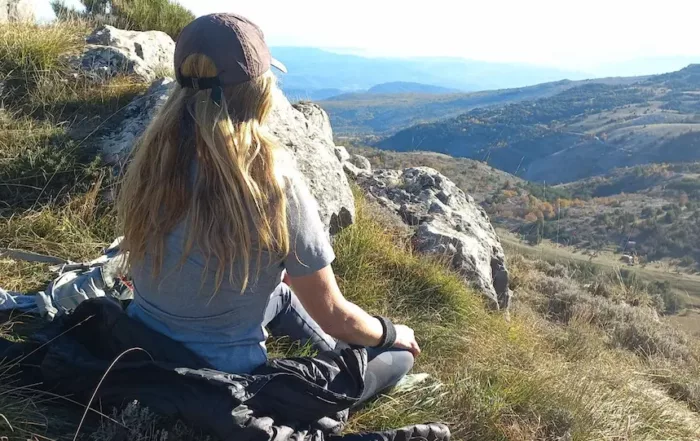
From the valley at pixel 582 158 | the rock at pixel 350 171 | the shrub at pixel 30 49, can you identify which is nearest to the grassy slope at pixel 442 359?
the shrub at pixel 30 49

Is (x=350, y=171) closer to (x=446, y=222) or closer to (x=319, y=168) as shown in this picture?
(x=446, y=222)

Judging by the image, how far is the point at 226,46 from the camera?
1.90 metres

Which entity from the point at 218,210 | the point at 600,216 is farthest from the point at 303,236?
the point at 600,216

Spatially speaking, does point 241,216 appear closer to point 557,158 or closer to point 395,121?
point 557,158

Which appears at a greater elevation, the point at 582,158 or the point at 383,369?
the point at 383,369

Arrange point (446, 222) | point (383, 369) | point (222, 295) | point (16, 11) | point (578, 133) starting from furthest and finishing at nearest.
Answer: point (578, 133)
point (16, 11)
point (446, 222)
point (383, 369)
point (222, 295)

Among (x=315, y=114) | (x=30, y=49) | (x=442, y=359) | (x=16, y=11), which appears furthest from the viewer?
(x=16, y=11)

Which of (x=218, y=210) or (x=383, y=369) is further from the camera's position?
(x=383, y=369)

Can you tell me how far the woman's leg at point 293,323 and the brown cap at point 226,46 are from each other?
3.95 ft

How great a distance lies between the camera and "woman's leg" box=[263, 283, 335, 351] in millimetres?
2880

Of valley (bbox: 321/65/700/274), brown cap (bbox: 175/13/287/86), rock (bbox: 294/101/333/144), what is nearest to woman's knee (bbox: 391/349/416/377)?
brown cap (bbox: 175/13/287/86)

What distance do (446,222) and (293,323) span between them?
11.5 feet

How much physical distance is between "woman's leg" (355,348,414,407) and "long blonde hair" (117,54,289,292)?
0.94m

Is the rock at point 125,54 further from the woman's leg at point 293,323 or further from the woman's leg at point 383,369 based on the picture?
the woman's leg at point 383,369
